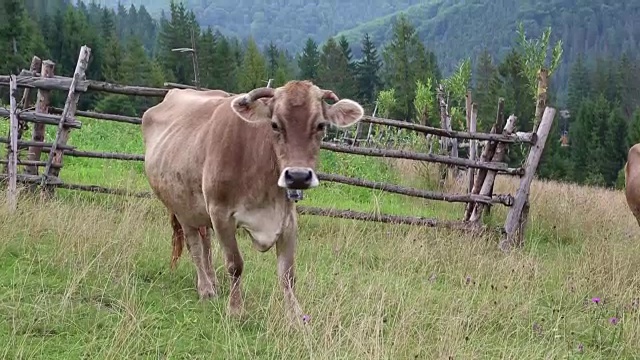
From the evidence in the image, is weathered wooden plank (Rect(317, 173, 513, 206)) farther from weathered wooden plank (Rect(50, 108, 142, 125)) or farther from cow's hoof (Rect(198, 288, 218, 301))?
cow's hoof (Rect(198, 288, 218, 301))

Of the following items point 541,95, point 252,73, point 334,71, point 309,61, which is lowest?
point 252,73

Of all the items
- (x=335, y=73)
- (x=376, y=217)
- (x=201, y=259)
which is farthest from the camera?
(x=335, y=73)

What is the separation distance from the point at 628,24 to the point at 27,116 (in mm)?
169518

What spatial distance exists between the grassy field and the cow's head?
83 centimetres

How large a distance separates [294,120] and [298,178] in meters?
0.38

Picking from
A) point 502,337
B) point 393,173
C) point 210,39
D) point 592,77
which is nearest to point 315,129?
point 502,337

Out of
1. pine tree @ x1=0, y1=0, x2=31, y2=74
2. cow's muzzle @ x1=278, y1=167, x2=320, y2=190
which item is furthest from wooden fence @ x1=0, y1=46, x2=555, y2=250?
pine tree @ x1=0, y1=0, x2=31, y2=74

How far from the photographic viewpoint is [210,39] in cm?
5078

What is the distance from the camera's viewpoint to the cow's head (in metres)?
3.69

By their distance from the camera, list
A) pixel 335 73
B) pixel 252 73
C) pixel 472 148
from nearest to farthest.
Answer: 1. pixel 472 148
2. pixel 252 73
3. pixel 335 73

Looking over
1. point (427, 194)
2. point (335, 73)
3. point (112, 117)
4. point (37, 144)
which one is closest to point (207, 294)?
point (427, 194)

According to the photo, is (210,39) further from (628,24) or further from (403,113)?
(628,24)

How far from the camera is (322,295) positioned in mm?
4711

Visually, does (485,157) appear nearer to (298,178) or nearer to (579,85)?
(298,178)
